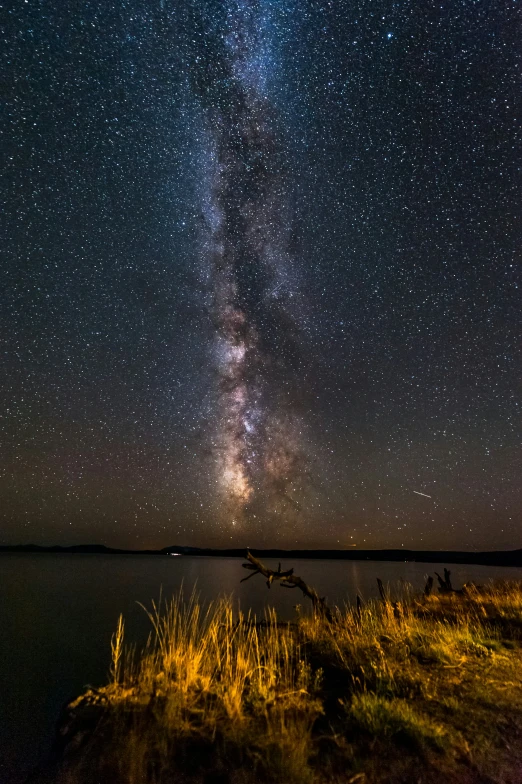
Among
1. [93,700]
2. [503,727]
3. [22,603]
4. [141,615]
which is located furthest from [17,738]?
[22,603]

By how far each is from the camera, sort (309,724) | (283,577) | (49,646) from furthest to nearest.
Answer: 1. (49,646)
2. (283,577)
3. (309,724)

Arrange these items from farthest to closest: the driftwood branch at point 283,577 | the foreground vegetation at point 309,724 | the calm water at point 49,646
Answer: the calm water at point 49,646, the driftwood branch at point 283,577, the foreground vegetation at point 309,724

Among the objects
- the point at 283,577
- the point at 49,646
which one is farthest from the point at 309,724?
the point at 49,646

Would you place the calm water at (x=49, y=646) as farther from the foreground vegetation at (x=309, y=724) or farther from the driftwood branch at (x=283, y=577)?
the foreground vegetation at (x=309, y=724)

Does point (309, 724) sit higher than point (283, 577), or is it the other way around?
point (283, 577)

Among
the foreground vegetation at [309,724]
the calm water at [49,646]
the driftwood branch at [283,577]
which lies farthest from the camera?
the calm water at [49,646]

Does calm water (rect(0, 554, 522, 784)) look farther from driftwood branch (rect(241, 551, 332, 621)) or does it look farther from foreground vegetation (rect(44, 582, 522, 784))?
foreground vegetation (rect(44, 582, 522, 784))

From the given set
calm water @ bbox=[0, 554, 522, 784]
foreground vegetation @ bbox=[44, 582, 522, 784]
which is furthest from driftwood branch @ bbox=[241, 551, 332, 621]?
calm water @ bbox=[0, 554, 522, 784]

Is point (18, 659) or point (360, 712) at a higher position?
point (360, 712)

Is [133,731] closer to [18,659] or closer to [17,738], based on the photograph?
[17,738]

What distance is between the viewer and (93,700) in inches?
220

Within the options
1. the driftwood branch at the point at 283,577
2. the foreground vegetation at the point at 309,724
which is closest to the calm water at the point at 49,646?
the driftwood branch at the point at 283,577

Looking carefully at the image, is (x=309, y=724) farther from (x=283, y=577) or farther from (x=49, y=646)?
(x=49, y=646)

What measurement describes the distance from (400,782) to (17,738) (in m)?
10.3
